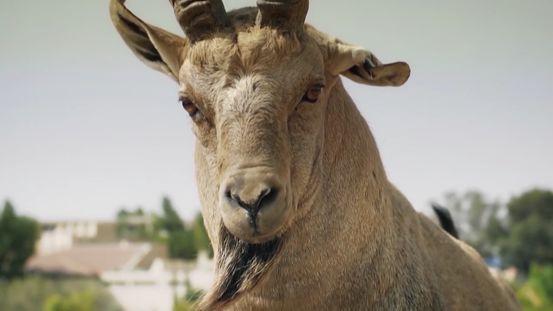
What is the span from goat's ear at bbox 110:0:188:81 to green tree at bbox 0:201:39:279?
79.5m

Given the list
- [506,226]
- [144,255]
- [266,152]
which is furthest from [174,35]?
[506,226]

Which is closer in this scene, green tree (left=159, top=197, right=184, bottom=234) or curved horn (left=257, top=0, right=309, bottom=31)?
curved horn (left=257, top=0, right=309, bottom=31)

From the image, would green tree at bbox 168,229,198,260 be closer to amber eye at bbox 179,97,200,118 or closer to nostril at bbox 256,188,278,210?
amber eye at bbox 179,97,200,118

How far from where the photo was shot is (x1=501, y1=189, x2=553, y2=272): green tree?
3622 inches

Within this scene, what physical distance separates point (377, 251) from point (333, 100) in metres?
0.79

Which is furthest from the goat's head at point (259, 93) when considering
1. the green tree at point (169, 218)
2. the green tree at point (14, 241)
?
the green tree at point (169, 218)

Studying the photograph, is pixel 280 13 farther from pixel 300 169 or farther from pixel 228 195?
pixel 228 195

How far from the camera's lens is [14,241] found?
266 feet

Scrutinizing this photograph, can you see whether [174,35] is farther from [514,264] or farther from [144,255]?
[514,264]

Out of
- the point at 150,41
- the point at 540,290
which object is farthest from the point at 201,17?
the point at 540,290

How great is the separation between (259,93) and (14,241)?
272ft

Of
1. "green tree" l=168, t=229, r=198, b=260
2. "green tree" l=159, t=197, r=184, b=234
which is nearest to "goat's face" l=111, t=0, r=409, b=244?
"green tree" l=168, t=229, r=198, b=260

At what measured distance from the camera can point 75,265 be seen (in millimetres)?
89062

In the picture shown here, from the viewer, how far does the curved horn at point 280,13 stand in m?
3.69
